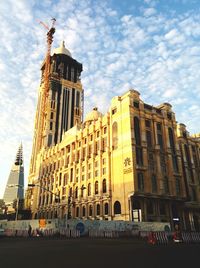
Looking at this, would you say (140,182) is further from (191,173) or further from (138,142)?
(191,173)

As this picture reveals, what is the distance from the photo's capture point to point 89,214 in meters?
51.2

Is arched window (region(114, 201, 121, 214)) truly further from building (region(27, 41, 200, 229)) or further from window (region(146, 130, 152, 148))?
window (region(146, 130, 152, 148))

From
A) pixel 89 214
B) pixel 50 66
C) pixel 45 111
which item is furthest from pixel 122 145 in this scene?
pixel 50 66

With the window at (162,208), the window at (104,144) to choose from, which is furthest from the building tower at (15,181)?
the window at (162,208)

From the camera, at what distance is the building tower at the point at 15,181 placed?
136m

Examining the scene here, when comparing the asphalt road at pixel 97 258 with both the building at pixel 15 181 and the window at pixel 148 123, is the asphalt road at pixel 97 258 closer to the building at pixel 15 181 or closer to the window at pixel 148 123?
the window at pixel 148 123

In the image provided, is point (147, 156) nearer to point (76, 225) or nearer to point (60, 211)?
point (76, 225)

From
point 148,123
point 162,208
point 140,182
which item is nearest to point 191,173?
point 162,208

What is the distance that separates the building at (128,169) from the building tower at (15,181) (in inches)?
2983

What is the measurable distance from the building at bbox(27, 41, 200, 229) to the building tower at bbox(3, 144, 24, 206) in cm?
7577

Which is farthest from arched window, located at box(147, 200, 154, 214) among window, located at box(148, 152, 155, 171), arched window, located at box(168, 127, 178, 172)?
arched window, located at box(168, 127, 178, 172)

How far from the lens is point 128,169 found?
4419cm

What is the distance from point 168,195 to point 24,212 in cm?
5268

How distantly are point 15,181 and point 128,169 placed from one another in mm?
120026
